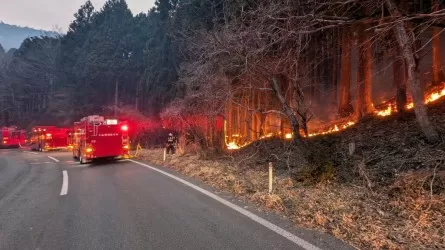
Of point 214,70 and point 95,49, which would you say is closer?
point 214,70

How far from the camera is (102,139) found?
2075 cm

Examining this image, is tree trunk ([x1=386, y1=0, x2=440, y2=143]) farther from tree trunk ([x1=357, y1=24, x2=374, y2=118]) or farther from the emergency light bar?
the emergency light bar

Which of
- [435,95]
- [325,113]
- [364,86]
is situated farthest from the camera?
[325,113]

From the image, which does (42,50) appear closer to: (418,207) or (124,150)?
(124,150)

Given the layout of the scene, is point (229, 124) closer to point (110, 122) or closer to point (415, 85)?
point (110, 122)

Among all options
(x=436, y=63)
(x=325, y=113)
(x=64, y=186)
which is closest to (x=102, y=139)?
(x=64, y=186)

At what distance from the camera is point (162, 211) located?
789 centimetres

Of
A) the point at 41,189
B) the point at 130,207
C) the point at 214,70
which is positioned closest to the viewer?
the point at 130,207

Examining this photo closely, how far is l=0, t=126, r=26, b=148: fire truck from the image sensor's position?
1880 inches

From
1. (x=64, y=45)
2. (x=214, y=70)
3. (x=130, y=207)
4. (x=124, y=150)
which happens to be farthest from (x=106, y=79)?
(x=130, y=207)

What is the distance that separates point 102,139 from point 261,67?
10296 millimetres

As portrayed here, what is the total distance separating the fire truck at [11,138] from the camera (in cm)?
4775

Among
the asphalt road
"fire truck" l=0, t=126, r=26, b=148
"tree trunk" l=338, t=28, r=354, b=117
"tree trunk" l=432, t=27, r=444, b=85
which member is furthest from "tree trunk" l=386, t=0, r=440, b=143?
"fire truck" l=0, t=126, r=26, b=148

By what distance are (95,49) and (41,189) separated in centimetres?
5479
